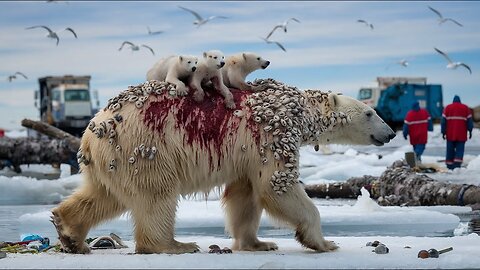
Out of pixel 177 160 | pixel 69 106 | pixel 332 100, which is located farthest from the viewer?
pixel 69 106

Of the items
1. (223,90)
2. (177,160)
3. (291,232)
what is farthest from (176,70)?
(291,232)

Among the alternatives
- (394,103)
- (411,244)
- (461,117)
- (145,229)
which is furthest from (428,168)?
(394,103)

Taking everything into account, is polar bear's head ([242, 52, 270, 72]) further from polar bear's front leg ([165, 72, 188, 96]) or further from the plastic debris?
the plastic debris

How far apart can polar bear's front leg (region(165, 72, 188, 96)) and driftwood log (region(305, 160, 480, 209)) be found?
5968mm

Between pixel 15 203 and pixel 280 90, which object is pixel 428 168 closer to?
pixel 15 203

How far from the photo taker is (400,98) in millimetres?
41594

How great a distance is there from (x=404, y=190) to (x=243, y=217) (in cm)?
609

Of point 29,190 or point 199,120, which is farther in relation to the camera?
point 29,190

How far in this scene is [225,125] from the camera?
21.8 feet

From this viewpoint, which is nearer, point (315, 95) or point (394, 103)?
point (315, 95)

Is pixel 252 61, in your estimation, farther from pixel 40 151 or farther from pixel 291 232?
pixel 40 151

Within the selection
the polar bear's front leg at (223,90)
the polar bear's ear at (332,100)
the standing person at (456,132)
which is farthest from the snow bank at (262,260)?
the standing person at (456,132)

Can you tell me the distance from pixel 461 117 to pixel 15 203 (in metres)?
10.2

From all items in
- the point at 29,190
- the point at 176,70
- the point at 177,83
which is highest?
the point at 176,70
